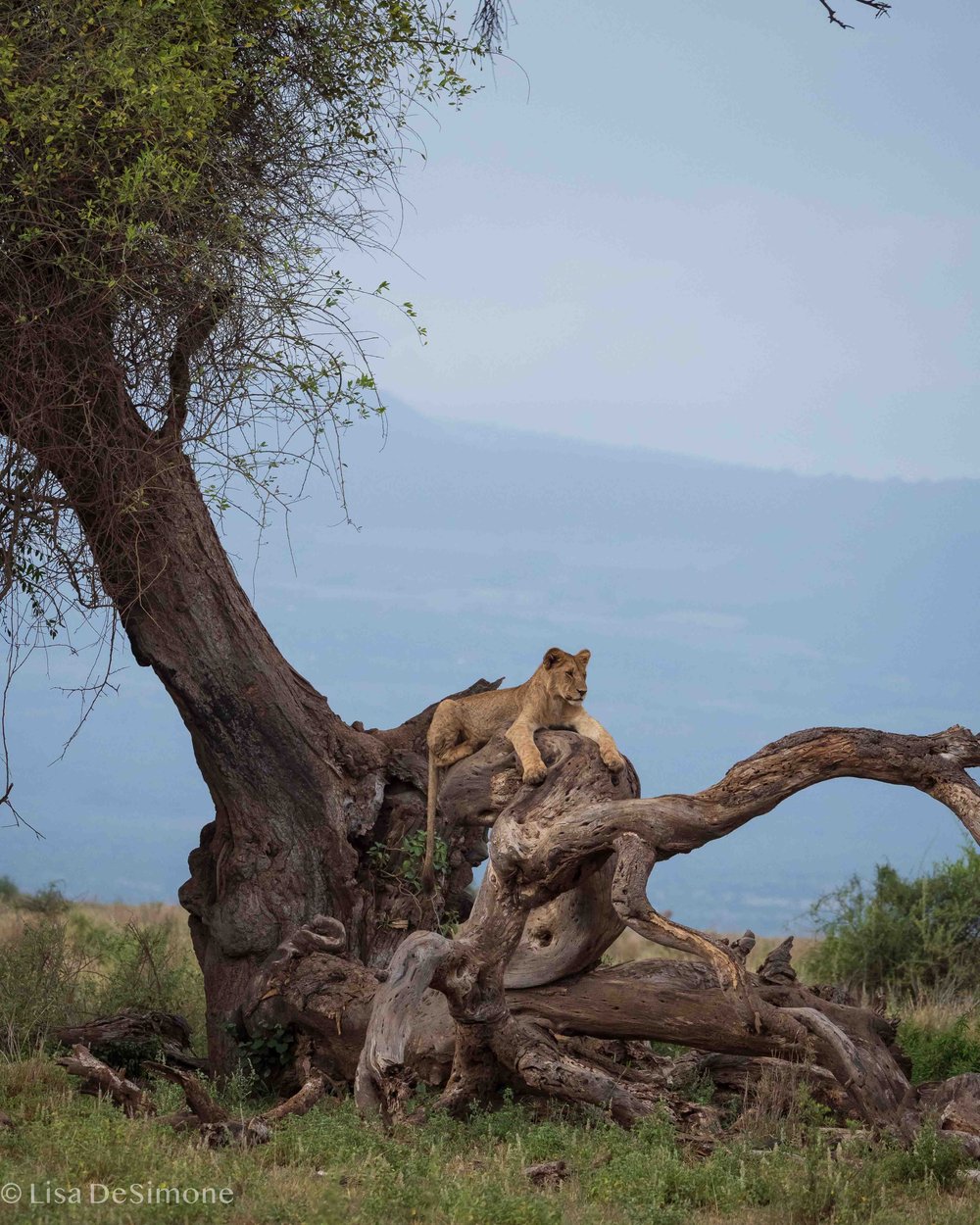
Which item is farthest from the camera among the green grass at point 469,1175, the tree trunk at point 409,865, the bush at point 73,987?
the bush at point 73,987

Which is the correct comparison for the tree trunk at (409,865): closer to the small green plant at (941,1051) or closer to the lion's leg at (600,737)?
the lion's leg at (600,737)

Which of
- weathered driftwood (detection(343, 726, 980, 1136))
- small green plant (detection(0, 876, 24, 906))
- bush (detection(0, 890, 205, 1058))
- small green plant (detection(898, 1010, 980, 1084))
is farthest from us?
small green plant (detection(0, 876, 24, 906))

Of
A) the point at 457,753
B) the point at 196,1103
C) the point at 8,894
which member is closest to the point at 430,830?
the point at 457,753

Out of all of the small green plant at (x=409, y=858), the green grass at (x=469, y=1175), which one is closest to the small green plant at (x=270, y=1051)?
the small green plant at (x=409, y=858)

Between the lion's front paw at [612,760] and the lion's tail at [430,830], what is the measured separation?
177 centimetres

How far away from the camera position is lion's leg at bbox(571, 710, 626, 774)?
9.20 m

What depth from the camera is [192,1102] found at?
7480 millimetres

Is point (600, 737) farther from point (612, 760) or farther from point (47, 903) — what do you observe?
point (47, 903)

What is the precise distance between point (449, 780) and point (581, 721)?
1550mm

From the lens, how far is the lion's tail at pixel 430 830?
10.5m

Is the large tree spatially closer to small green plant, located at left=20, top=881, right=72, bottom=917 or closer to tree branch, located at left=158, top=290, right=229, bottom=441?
tree branch, located at left=158, top=290, right=229, bottom=441

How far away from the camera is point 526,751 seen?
932 centimetres

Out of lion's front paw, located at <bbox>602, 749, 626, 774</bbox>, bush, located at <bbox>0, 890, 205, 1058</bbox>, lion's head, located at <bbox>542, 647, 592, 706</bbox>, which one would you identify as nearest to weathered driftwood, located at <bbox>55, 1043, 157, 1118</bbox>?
bush, located at <bbox>0, 890, 205, 1058</bbox>

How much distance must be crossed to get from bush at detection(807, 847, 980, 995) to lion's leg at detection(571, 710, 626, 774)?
6.86m
